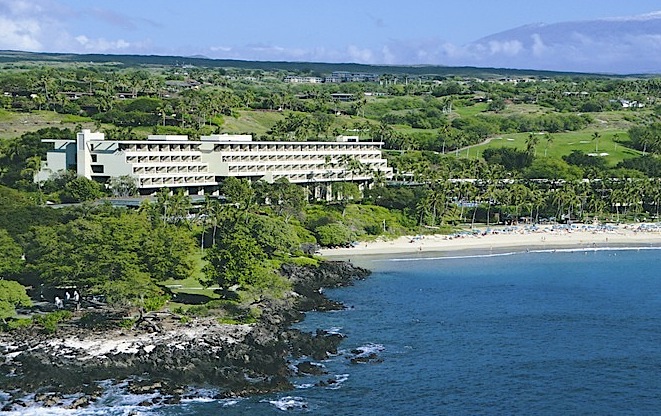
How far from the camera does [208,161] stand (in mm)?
108250

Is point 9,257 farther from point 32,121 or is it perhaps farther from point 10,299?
point 32,121

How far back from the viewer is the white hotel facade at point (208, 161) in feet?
328

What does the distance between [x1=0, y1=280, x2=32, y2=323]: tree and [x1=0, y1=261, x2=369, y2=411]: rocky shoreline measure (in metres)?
1.93

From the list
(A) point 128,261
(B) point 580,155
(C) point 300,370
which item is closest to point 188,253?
(A) point 128,261

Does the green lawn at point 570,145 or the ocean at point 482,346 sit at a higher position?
the green lawn at point 570,145

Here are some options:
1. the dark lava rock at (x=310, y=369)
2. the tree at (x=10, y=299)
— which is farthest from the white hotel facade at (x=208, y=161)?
the dark lava rock at (x=310, y=369)

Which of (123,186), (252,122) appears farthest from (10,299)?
(252,122)

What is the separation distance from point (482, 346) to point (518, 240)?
4940 centimetres

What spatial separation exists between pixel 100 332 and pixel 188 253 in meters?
12.8

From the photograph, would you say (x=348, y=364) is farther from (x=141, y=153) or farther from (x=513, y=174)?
(x=513, y=174)

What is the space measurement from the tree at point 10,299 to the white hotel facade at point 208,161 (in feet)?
139

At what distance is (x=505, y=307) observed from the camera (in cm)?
6981

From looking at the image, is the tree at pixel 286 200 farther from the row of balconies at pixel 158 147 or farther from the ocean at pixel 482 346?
the row of balconies at pixel 158 147

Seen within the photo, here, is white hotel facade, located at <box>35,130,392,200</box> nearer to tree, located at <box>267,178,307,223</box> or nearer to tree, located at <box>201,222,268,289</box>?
tree, located at <box>267,178,307,223</box>
